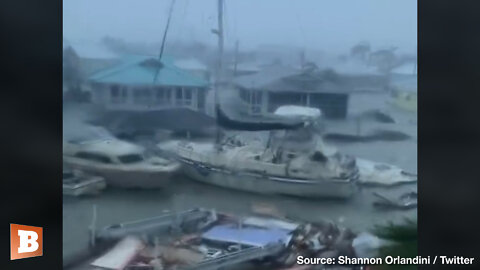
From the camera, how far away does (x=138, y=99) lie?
2.08 m

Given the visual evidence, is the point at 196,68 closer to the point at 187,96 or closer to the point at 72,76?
the point at 187,96

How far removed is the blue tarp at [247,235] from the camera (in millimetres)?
2070

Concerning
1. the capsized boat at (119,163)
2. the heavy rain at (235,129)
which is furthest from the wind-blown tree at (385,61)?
the capsized boat at (119,163)

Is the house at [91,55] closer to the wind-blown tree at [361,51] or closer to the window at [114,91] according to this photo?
the window at [114,91]

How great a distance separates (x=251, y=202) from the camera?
206cm

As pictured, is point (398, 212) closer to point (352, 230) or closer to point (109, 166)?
point (352, 230)

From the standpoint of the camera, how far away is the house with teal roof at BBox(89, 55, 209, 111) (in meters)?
2.06

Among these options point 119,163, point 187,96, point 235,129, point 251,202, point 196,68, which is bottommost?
point 251,202

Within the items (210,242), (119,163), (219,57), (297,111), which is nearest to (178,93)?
(219,57)

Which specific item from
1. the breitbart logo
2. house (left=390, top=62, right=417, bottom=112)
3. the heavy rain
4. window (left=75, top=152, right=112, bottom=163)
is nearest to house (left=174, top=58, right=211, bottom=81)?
the heavy rain

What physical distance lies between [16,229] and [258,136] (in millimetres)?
978

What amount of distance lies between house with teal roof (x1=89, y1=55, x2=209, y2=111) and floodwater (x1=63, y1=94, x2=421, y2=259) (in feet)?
0.99

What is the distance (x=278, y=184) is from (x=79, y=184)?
0.75 metres

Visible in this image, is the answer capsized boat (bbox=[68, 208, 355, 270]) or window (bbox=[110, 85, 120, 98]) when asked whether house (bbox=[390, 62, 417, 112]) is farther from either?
window (bbox=[110, 85, 120, 98])
